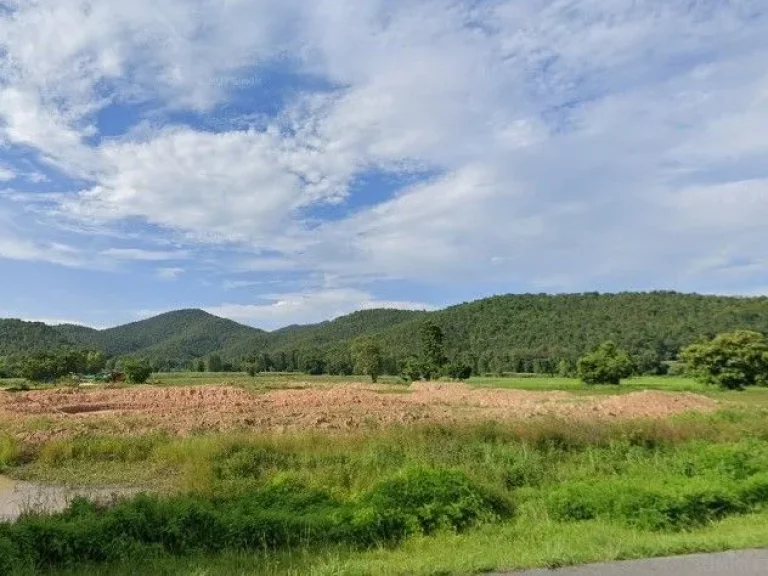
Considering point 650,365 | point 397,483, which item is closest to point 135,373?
point 397,483

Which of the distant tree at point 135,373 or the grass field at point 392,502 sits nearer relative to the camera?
the grass field at point 392,502

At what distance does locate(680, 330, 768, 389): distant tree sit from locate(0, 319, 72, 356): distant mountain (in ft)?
412

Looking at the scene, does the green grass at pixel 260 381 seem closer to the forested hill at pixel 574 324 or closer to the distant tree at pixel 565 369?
the distant tree at pixel 565 369

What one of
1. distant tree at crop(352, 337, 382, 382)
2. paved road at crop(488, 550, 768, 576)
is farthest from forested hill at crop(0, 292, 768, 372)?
paved road at crop(488, 550, 768, 576)

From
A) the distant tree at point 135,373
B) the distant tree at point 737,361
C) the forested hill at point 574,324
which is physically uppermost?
the forested hill at point 574,324

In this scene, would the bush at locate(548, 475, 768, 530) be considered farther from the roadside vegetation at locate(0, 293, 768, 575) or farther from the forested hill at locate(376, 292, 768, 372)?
the forested hill at locate(376, 292, 768, 372)

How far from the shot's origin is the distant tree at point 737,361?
59594 millimetres

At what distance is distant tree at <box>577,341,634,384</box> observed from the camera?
71.3 metres

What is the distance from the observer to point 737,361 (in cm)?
6028

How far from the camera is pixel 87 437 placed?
21172mm

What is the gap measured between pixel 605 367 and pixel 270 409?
4846 cm

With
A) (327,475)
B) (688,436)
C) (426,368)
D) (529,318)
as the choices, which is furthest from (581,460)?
(529,318)

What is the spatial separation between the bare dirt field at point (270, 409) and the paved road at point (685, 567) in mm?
17442

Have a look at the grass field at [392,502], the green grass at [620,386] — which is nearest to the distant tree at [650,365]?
the green grass at [620,386]
